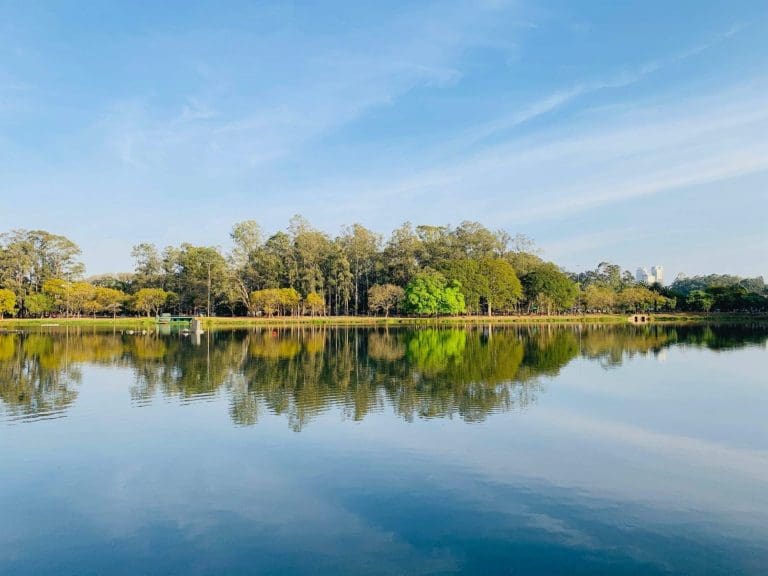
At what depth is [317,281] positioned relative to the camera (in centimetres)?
7881

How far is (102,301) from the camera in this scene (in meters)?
75.3

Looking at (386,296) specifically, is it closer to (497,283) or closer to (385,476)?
(497,283)

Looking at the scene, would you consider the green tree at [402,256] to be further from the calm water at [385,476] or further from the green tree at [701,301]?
the calm water at [385,476]

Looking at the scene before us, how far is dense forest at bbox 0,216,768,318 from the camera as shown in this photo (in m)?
74.9

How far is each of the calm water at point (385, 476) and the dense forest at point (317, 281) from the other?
53.8m

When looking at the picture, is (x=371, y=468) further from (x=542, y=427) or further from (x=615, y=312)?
(x=615, y=312)

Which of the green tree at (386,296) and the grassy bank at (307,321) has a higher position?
the green tree at (386,296)

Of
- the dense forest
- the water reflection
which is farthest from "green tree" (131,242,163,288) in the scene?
the water reflection

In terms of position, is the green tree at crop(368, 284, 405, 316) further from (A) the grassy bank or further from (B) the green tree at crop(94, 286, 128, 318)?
(B) the green tree at crop(94, 286, 128, 318)

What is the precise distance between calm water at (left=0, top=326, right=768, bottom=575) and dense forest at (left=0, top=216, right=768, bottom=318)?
53.8 metres

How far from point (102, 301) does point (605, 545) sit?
3115 inches

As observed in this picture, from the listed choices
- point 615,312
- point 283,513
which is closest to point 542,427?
point 283,513

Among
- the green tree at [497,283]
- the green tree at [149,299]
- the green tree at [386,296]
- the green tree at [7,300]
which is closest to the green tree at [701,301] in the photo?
the green tree at [497,283]

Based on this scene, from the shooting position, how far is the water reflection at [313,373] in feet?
55.9
